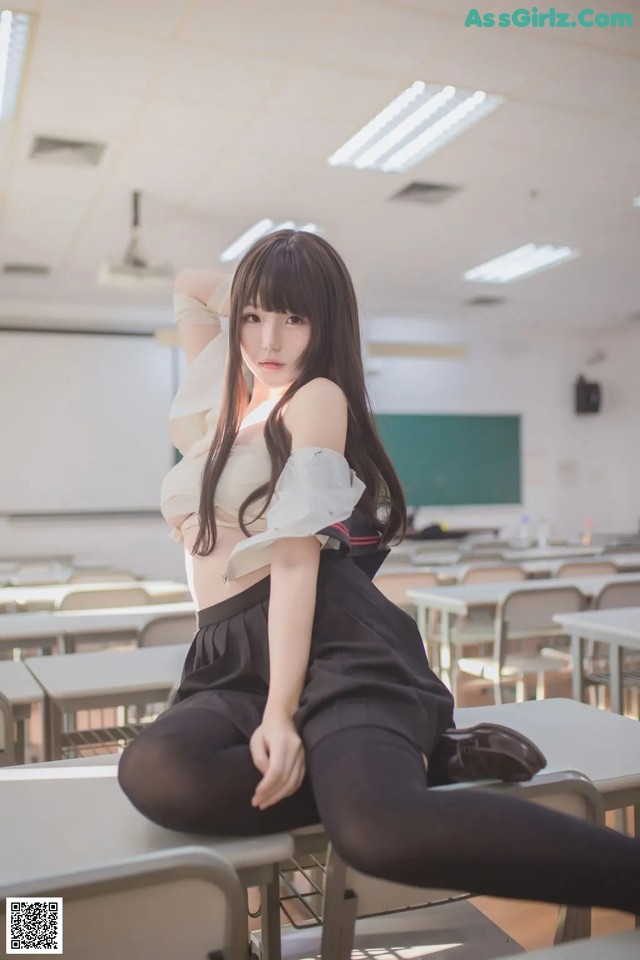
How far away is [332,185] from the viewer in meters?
5.68

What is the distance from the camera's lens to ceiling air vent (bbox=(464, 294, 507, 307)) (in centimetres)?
920

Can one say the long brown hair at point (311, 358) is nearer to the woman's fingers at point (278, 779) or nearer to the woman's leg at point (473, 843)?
the woman's fingers at point (278, 779)

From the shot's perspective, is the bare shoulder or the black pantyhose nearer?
the black pantyhose

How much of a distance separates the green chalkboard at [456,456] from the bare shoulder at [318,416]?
8.78 m

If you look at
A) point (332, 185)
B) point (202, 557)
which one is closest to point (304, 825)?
point (202, 557)

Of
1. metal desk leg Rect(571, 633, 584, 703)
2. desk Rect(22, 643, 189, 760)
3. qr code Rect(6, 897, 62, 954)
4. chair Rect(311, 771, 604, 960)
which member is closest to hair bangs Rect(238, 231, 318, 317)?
chair Rect(311, 771, 604, 960)

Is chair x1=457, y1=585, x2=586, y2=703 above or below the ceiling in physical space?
below

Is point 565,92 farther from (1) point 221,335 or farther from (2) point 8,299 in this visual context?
(2) point 8,299

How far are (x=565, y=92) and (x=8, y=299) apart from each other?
20.5 feet

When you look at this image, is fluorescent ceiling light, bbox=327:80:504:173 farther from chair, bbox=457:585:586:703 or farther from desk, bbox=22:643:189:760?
desk, bbox=22:643:189:760

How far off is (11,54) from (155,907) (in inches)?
159

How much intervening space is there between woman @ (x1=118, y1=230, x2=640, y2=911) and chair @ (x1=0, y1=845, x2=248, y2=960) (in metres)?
0.16

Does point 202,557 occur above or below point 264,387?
below

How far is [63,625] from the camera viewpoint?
3.13 m
